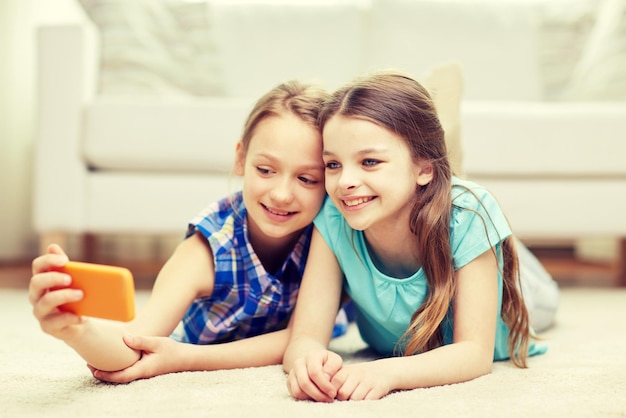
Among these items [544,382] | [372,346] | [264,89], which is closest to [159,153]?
[264,89]

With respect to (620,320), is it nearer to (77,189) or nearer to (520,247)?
(520,247)

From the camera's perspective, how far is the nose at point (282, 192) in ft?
3.36

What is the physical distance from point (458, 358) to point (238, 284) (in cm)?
37

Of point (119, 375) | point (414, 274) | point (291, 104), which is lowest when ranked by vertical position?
point (119, 375)

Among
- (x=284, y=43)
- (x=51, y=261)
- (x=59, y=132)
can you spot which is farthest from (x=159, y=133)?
(x=51, y=261)

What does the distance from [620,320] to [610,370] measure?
1.77 ft

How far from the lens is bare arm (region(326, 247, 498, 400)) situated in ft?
2.70

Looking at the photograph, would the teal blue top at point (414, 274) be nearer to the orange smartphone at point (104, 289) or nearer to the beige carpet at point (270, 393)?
the beige carpet at point (270, 393)

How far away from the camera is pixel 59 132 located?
1855 millimetres

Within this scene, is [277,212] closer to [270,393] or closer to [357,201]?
[357,201]

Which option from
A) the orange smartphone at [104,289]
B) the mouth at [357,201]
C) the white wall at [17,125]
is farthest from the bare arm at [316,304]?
the white wall at [17,125]

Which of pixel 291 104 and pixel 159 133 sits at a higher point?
pixel 291 104

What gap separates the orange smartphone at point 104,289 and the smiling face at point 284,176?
1.16 feet

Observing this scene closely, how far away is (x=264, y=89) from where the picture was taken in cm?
235
